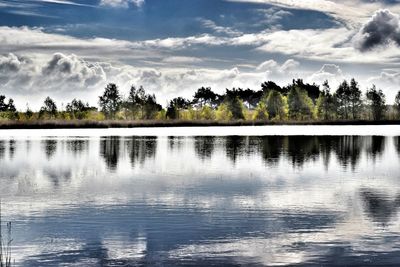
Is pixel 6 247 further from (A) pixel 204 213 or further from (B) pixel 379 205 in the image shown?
(B) pixel 379 205

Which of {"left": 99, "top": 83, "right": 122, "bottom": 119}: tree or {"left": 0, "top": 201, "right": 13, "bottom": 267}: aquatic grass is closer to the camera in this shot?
{"left": 0, "top": 201, "right": 13, "bottom": 267}: aquatic grass

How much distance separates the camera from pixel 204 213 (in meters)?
23.8

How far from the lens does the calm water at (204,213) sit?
56.8ft

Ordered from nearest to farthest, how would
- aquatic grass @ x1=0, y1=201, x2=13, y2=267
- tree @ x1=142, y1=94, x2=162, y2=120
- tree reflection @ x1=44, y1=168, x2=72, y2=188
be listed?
aquatic grass @ x1=0, y1=201, x2=13, y2=267
tree reflection @ x1=44, y1=168, x2=72, y2=188
tree @ x1=142, y1=94, x2=162, y2=120

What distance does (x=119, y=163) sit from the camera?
156 feet

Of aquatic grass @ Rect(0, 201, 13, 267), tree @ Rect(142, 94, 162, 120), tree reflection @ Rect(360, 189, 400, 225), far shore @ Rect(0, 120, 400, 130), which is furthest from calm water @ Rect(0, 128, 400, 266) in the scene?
tree @ Rect(142, 94, 162, 120)

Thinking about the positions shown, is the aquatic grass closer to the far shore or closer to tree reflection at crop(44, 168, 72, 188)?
tree reflection at crop(44, 168, 72, 188)

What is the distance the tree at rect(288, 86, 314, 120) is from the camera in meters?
189

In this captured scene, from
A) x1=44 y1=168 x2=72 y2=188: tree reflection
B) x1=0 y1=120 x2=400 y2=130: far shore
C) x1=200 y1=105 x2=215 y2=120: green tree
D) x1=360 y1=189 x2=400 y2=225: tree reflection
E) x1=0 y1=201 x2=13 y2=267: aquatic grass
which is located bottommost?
x1=0 y1=201 x2=13 y2=267: aquatic grass

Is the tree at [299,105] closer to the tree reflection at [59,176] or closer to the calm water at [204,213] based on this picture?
the calm water at [204,213]

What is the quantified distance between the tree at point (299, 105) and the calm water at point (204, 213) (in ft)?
473

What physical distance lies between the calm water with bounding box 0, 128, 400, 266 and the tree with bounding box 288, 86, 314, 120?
14421 centimetres

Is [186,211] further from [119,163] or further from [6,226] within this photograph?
[119,163]

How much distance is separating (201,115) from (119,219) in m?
170
